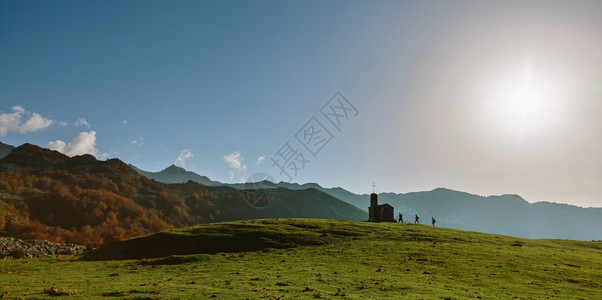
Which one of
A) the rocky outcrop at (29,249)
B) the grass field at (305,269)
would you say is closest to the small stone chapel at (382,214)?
the grass field at (305,269)

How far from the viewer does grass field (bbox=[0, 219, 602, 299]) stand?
21375mm

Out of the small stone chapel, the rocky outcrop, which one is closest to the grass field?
the rocky outcrop

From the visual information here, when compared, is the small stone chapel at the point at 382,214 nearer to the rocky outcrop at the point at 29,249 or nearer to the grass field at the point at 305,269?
the grass field at the point at 305,269

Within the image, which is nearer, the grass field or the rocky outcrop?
the grass field

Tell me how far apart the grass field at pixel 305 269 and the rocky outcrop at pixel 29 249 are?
18.2 metres

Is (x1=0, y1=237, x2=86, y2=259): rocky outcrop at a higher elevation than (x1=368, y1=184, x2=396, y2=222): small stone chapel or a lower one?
lower

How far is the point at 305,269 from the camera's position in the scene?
3059 cm

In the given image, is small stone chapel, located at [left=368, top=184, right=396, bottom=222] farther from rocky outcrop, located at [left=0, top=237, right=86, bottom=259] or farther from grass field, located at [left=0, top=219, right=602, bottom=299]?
rocky outcrop, located at [left=0, top=237, right=86, bottom=259]

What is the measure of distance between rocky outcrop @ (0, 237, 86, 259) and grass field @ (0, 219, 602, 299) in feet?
59.6

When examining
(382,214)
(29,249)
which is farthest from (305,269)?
(382,214)

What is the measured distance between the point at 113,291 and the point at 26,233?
124182 mm

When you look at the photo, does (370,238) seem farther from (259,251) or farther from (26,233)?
(26,233)

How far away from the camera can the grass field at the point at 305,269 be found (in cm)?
2138

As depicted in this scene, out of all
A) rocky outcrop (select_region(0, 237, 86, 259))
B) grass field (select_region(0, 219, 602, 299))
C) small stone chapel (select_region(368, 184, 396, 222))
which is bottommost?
rocky outcrop (select_region(0, 237, 86, 259))
